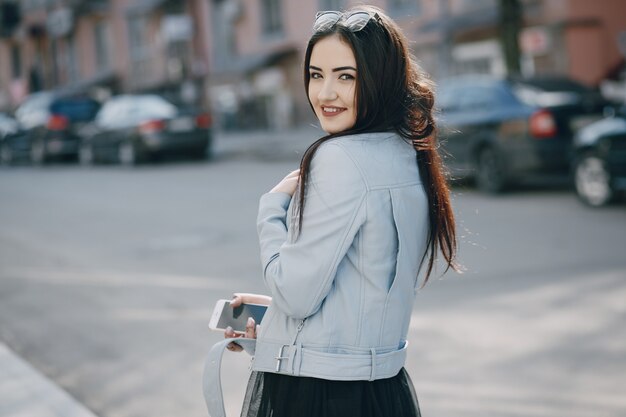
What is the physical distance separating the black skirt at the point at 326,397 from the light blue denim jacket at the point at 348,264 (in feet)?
0.13

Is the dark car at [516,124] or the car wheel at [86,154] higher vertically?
the dark car at [516,124]

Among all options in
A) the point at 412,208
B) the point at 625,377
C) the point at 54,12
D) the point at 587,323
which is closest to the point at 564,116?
the point at 587,323

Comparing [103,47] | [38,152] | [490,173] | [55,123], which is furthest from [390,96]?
[103,47]

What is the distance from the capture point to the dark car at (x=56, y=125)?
1045 inches

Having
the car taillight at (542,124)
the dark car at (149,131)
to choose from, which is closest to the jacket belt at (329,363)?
the car taillight at (542,124)

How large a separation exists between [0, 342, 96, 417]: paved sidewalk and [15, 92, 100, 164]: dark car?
21.5 meters

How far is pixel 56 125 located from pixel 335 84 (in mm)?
25341

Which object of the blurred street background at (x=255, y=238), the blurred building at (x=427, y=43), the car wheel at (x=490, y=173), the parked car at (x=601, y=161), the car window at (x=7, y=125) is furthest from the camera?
the car window at (x=7, y=125)

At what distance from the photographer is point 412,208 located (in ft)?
7.82

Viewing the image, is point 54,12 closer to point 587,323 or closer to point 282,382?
point 587,323

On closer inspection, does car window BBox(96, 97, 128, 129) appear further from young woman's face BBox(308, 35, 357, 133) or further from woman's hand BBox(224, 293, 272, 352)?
young woman's face BBox(308, 35, 357, 133)

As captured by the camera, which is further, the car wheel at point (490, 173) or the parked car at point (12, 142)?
the parked car at point (12, 142)

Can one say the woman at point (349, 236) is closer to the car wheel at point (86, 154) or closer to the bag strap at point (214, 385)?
the bag strap at point (214, 385)

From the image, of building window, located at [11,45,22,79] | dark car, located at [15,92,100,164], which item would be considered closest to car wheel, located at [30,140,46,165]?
dark car, located at [15,92,100,164]
